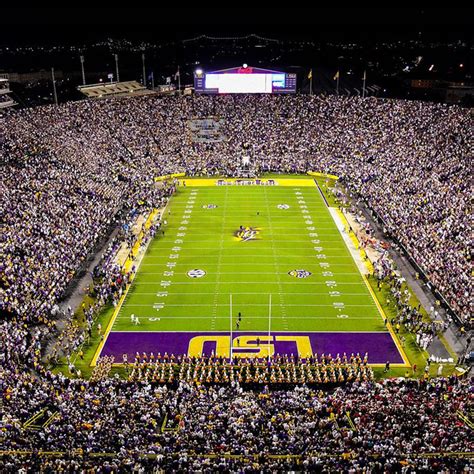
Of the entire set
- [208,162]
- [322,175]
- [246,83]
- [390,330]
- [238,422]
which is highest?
[246,83]

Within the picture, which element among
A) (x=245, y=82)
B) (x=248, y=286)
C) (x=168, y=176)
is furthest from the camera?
(x=245, y=82)

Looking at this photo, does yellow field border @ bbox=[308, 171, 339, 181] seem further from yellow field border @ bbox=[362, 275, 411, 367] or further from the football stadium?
yellow field border @ bbox=[362, 275, 411, 367]

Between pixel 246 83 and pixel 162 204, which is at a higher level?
pixel 246 83

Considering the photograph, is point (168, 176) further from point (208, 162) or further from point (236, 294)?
point (236, 294)

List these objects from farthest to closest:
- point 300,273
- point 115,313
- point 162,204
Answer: point 162,204, point 300,273, point 115,313

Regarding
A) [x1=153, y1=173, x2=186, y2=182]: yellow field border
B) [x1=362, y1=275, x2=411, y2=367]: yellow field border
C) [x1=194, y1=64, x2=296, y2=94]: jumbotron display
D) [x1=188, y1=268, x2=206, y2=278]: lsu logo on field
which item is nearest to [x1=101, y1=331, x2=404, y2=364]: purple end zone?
[x1=362, y1=275, x2=411, y2=367]: yellow field border

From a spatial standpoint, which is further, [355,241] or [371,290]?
[355,241]

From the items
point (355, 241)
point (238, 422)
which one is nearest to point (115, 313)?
point (238, 422)

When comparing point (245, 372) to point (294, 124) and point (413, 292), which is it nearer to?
point (413, 292)
